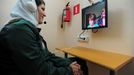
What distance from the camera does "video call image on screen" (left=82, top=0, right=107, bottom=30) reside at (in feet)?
6.42

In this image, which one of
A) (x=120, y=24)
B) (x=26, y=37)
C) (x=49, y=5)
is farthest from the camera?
(x=49, y=5)

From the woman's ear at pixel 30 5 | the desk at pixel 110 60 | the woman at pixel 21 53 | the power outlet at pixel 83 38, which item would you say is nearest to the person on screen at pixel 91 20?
the power outlet at pixel 83 38

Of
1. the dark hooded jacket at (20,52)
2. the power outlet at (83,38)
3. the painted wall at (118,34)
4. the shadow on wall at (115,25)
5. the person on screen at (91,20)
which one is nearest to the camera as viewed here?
the dark hooded jacket at (20,52)

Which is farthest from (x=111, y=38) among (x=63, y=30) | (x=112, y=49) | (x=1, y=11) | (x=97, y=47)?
(x=1, y=11)

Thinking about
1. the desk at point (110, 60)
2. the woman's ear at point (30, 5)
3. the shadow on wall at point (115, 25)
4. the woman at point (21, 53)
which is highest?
the woman's ear at point (30, 5)

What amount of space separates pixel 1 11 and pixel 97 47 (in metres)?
2.15

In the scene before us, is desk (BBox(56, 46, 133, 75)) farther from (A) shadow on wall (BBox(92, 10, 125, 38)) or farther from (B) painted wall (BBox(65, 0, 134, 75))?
(A) shadow on wall (BBox(92, 10, 125, 38))

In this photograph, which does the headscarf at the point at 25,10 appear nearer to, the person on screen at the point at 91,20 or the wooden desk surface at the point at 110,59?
the wooden desk surface at the point at 110,59

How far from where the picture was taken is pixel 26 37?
0.99m

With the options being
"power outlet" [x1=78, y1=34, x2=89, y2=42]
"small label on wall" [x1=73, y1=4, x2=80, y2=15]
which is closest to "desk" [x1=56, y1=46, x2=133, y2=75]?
"power outlet" [x1=78, y1=34, x2=89, y2=42]

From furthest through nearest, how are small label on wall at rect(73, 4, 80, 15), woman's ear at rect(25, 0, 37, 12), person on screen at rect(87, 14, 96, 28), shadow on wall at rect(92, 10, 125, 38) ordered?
small label on wall at rect(73, 4, 80, 15) → person on screen at rect(87, 14, 96, 28) → shadow on wall at rect(92, 10, 125, 38) → woman's ear at rect(25, 0, 37, 12)

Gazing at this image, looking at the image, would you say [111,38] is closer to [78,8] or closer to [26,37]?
[78,8]

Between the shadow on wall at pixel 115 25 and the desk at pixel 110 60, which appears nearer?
the desk at pixel 110 60

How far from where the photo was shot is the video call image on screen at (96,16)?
6.42 ft
